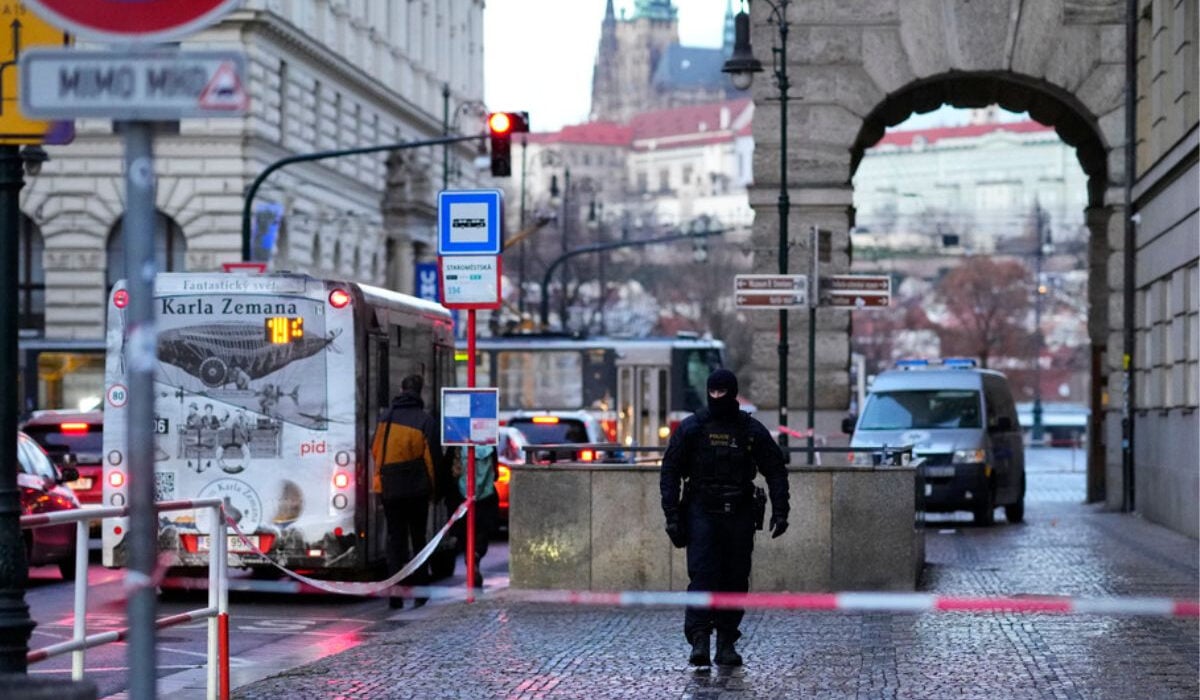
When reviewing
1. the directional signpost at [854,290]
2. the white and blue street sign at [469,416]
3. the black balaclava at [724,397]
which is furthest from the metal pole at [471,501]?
the directional signpost at [854,290]

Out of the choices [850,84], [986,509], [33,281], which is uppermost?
[850,84]

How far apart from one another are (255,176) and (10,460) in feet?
153

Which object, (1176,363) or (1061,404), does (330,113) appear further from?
(1061,404)

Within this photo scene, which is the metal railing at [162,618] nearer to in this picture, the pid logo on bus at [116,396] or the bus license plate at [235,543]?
the bus license plate at [235,543]

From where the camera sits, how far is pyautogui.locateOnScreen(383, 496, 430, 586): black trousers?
62.0ft

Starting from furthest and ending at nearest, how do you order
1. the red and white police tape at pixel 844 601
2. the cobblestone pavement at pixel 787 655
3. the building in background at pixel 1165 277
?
1. the building in background at pixel 1165 277
2. the cobblestone pavement at pixel 787 655
3. the red and white police tape at pixel 844 601

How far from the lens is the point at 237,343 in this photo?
1928 cm

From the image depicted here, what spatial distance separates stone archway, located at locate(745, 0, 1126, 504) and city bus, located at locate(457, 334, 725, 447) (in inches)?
668

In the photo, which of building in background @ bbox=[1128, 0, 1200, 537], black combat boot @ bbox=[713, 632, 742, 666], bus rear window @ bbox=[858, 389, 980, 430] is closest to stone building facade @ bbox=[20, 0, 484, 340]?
bus rear window @ bbox=[858, 389, 980, 430]

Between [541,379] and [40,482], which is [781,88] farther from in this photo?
[541,379]

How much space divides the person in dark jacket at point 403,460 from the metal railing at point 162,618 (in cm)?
691

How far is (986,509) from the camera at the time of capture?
1230 inches

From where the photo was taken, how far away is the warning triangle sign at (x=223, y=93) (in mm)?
5363

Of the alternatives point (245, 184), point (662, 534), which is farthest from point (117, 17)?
point (245, 184)
